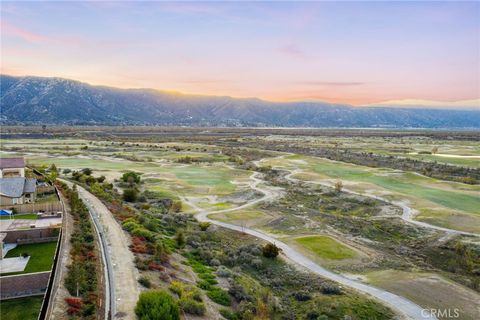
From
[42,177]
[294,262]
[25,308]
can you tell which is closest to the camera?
[25,308]

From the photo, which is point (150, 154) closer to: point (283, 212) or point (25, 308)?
point (283, 212)

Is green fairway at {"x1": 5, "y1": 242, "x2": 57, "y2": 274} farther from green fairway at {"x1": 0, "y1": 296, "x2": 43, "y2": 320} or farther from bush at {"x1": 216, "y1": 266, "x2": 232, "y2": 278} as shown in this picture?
bush at {"x1": 216, "y1": 266, "x2": 232, "y2": 278}

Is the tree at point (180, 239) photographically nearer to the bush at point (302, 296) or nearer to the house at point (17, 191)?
the bush at point (302, 296)

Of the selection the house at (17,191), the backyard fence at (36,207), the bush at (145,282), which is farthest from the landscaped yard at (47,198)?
the bush at (145,282)

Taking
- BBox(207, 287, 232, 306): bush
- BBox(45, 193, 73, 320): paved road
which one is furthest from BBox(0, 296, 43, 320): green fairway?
BBox(207, 287, 232, 306): bush

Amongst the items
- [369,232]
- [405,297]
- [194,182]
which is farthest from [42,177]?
[405,297]

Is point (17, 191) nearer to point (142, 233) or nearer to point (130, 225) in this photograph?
point (130, 225)
